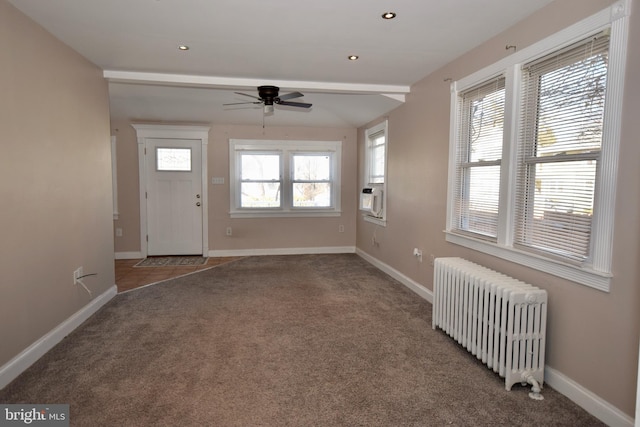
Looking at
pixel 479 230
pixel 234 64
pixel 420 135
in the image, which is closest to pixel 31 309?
pixel 234 64

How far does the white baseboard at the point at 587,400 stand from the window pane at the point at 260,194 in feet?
15.9

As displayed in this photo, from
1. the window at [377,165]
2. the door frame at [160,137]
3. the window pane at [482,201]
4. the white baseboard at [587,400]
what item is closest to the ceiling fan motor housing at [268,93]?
the window at [377,165]

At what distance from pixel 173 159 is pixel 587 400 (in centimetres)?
594

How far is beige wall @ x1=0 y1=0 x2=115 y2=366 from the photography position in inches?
90.2

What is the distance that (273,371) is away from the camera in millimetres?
2416

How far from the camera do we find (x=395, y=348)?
275 cm

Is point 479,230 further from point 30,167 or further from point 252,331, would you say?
point 30,167

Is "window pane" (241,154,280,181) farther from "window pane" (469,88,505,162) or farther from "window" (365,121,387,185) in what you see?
"window pane" (469,88,505,162)

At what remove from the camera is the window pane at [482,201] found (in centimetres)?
284

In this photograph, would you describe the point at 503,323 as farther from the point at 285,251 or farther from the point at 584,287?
the point at 285,251

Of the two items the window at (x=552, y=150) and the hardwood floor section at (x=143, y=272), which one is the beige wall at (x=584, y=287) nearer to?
the window at (x=552, y=150)

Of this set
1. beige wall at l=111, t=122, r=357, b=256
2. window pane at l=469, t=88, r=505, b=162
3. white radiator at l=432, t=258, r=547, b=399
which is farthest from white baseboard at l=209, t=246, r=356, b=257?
white radiator at l=432, t=258, r=547, b=399

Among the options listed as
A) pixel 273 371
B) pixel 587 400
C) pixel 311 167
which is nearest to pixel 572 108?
pixel 587 400

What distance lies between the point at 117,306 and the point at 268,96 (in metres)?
2.72
